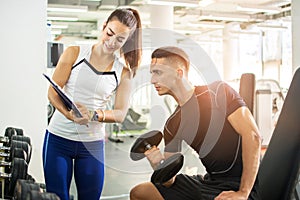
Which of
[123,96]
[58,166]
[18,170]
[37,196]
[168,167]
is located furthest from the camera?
[123,96]

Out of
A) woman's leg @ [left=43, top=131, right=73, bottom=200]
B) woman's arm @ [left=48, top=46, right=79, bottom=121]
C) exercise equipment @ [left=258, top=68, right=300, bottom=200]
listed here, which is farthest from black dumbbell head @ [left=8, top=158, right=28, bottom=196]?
exercise equipment @ [left=258, top=68, right=300, bottom=200]

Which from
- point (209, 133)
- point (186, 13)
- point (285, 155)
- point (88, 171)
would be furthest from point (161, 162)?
point (186, 13)

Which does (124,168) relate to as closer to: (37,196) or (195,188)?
(195,188)

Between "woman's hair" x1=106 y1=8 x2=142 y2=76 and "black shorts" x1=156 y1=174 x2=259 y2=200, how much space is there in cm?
53

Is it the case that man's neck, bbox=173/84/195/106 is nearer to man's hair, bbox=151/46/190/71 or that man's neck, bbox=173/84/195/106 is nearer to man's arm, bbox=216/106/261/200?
man's hair, bbox=151/46/190/71

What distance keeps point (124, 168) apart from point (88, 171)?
0.16 meters

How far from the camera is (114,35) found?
1.60 meters

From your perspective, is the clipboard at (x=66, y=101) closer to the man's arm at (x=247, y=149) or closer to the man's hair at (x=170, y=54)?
the man's hair at (x=170, y=54)

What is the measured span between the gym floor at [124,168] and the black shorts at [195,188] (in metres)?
0.12

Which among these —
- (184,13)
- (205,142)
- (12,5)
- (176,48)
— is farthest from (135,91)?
(184,13)

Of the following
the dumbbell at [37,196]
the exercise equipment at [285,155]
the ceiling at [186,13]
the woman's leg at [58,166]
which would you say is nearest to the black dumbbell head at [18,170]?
the woman's leg at [58,166]

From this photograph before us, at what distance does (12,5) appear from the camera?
9.80 feet

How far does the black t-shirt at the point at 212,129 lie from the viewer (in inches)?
58.8

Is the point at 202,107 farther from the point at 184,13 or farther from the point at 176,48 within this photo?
the point at 184,13
